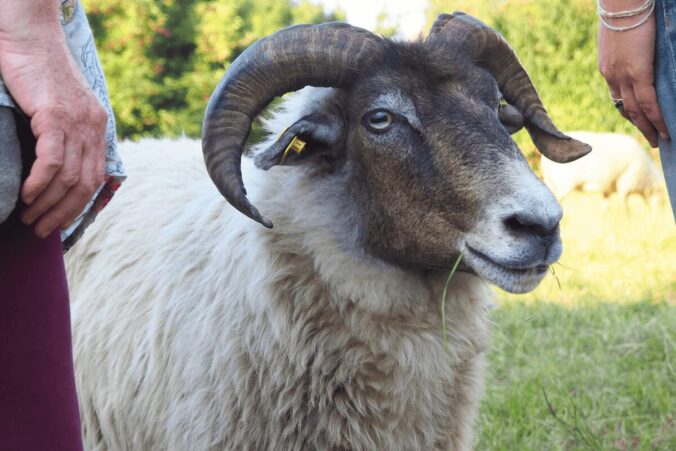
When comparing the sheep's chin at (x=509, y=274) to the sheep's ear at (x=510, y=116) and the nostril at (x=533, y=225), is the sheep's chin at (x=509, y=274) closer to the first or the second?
the nostril at (x=533, y=225)

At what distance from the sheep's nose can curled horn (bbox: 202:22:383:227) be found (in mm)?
822

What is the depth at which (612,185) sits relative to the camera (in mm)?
11492

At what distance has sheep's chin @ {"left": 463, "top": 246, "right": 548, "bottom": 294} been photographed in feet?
8.50

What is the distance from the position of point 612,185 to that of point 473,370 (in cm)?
906

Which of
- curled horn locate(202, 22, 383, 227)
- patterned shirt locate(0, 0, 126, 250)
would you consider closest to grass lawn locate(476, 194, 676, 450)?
curled horn locate(202, 22, 383, 227)

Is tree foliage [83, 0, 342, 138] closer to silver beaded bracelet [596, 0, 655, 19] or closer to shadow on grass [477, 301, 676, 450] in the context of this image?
shadow on grass [477, 301, 676, 450]

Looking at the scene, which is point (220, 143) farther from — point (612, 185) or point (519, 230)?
point (612, 185)

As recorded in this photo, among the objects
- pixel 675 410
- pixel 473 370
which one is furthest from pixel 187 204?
pixel 675 410

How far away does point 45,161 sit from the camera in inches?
64.2

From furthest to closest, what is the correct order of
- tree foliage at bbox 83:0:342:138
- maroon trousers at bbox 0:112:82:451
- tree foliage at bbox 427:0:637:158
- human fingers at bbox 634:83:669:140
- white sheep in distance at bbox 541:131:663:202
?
tree foliage at bbox 83:0:342:138 < tree foliage at bbox 427:0:637:158 < white sheep in distance at bbox 541:131:663:202 < human fingers at bbox 634:83:669:140 < maroon trousers at bbox 0:112:82:451

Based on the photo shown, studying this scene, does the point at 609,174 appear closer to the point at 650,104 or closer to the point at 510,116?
the point at 510,116

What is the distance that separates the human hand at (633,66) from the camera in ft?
8.06

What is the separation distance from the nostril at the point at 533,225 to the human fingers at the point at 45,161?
1.39 meters

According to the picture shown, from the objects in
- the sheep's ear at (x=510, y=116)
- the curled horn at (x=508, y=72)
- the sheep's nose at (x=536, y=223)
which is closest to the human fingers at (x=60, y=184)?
the sheep's nose at (x=536, y=223)
